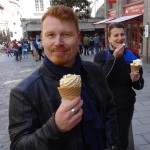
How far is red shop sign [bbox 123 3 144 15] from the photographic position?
14.8 metres

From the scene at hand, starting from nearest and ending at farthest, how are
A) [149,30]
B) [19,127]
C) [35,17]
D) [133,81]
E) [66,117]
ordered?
[66,117] < [19,127] < [133,81] < [149,30] < [35,17]

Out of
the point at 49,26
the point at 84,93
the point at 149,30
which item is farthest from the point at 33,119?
the point at 149,30

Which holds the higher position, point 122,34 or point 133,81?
point 122,34

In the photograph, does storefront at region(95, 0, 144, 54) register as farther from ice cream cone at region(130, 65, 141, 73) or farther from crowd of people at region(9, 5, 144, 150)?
crowd of people at region(9, 5, 144, 150)

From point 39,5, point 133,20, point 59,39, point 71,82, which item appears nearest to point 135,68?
point 59,39

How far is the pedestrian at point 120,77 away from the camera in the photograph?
2950mm

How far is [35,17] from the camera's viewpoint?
117 ft

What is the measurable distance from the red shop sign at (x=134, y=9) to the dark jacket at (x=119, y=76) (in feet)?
41.0

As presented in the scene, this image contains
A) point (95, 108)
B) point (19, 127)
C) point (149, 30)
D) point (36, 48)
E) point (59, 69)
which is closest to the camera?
point (19, 127)

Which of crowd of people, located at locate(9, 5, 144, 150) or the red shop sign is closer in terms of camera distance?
crowd of people, located at locate(9, 5, 144, 150)

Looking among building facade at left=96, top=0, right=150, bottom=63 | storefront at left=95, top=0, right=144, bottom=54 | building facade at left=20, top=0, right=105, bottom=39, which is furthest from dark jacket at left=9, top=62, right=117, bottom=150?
building facade at left=20, top=0, right=105, bottom=39

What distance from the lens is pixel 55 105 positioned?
154 centimetres

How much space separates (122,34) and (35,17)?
3377 centimetres

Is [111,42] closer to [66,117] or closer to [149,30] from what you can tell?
[66,117]
